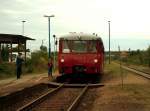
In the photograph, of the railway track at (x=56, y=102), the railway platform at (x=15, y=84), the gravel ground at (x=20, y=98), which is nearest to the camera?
the railway track at (x=56, y=102)

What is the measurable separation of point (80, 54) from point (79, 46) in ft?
2.51

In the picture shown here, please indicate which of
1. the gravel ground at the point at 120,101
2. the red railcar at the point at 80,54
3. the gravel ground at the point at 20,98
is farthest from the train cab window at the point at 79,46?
the gravel ground at the point at 120,101

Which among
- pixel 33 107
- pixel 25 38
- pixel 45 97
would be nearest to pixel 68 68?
pixel 45 97

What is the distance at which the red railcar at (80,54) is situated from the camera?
2836cm

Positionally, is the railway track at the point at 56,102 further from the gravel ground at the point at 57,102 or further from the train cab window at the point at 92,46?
the train cab window at the point at 92,46

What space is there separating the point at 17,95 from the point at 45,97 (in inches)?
48.4

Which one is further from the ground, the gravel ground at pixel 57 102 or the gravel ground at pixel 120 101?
the gravel ground at pixel 120 101

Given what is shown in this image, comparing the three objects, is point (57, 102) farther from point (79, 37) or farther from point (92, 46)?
point (79, 37)

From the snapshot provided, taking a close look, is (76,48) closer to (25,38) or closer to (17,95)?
(17,95)

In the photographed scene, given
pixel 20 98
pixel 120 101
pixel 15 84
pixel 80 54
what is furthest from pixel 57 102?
pixel 80 54

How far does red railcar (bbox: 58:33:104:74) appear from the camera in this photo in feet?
93.0

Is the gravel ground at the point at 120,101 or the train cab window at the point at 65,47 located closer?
the gravel ground at the point at 120,101

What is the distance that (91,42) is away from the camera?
29109 mm

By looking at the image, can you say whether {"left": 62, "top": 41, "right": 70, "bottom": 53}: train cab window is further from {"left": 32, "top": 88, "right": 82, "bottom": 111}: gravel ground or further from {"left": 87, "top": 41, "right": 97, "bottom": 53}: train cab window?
{"left": 32, "top": 88, "right": 82, "bottom": 111}: gravel ground
